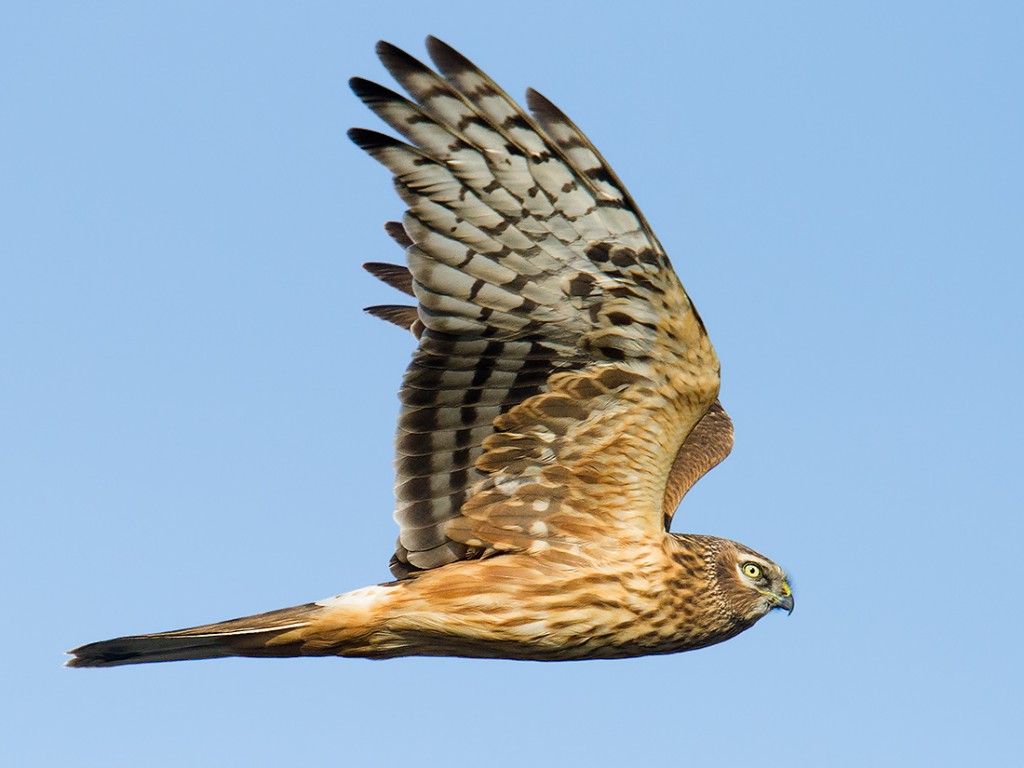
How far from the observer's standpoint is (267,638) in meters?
6.79

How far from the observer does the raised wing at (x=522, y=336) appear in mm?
6184

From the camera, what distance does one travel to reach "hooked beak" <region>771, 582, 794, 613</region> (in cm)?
766

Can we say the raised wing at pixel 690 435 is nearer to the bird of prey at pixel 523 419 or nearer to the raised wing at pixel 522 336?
the bird of prey at pixel 523 419

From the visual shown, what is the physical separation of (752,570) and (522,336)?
1842mm

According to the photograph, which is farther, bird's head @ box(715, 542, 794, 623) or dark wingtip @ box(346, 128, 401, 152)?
bird's head @ box(715, 542, 794, 623)

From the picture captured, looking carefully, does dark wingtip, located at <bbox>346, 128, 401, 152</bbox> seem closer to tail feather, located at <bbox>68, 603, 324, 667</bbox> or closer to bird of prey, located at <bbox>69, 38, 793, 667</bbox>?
bird of prey, located at <bbox>69, 38, 793, 667</bbox>

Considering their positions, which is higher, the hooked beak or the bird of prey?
the bird of prey

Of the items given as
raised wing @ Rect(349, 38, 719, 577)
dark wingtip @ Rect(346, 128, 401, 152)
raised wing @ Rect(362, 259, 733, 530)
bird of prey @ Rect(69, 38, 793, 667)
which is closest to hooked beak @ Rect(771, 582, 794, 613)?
bird of prey @ Rect(69, 38, 793, 667)

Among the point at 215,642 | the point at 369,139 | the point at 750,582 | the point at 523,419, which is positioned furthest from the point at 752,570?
the point at 369,139

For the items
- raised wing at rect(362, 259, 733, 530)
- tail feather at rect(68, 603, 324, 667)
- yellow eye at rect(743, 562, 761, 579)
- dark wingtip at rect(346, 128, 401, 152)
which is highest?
dark wingtip at rect(346, 128, 401, 152)

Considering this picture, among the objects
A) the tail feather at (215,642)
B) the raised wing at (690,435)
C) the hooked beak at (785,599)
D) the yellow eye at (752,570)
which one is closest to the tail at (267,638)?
the tail feather at (215,642)

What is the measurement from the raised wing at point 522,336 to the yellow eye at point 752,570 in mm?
613

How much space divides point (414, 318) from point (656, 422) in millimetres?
2382

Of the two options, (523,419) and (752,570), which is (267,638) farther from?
(752,570)
